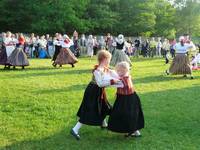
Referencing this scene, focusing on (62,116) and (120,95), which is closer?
(120,95)

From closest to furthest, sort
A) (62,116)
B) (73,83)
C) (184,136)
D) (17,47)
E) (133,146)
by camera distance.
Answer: (133,146), (184,136), (62,116), (73,83), (17,47)

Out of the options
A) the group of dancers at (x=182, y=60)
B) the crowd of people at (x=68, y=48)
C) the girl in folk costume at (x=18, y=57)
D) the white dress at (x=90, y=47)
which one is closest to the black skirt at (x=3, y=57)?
the crowd of people at (x=68, y=48)

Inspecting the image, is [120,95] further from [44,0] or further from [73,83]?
[44,0]

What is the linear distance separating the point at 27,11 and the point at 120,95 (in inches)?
1584

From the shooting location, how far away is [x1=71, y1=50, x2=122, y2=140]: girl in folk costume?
780 centimetres

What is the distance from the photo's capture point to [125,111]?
7680 mm

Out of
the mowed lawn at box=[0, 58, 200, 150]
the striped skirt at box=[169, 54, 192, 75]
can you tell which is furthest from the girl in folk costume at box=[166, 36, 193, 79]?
the mowed lawn at box=[0, 58, 200, 150]

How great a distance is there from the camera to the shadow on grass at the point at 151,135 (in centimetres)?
761

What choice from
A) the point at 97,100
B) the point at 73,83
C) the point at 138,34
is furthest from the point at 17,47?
the point at 138,34

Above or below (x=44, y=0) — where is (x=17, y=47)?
below

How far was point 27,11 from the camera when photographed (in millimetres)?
46781

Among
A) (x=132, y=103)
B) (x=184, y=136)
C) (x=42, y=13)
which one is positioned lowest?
(x=184, y=136)

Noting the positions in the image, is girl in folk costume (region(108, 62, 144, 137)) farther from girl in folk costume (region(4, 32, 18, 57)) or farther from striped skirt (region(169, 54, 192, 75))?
girl in folk costume (region(4, 32, 18, 57))

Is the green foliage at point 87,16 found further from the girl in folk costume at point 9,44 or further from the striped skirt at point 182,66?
the striped skirt at point 182,66
